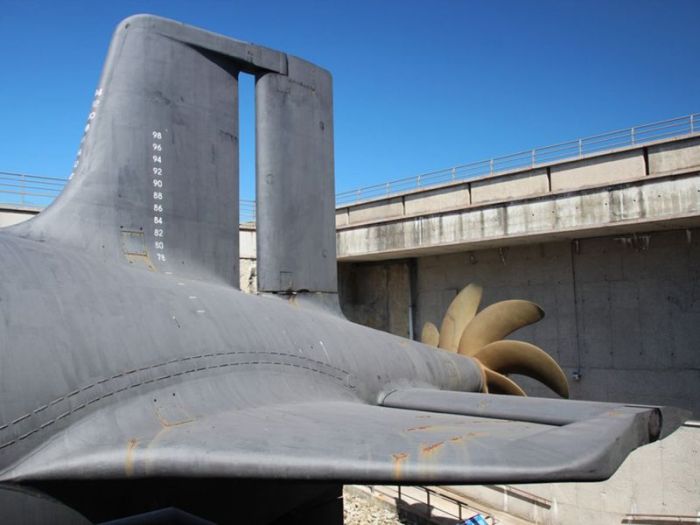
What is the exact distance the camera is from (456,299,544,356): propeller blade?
8016mm

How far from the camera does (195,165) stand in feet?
18.7

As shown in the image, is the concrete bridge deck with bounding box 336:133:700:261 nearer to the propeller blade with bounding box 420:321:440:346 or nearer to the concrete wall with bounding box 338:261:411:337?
the concrete wall with bounding box 338:261:411:337

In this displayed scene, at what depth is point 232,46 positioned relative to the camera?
20.0ft

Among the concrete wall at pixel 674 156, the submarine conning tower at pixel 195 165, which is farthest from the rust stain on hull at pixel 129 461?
the concrete wall at pixel 674 156

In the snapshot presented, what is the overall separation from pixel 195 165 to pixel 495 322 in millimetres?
4676

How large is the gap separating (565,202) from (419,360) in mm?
7696

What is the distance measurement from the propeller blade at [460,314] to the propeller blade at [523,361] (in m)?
0.52

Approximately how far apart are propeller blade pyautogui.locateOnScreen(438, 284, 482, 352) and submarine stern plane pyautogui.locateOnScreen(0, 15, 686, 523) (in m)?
0.80

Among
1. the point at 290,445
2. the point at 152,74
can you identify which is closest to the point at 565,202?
the point at 152,74

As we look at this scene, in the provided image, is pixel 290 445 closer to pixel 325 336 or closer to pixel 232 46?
pixel 325 336

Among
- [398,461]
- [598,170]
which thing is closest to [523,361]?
[398,461]

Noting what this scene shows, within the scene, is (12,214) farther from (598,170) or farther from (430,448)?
(598,170)

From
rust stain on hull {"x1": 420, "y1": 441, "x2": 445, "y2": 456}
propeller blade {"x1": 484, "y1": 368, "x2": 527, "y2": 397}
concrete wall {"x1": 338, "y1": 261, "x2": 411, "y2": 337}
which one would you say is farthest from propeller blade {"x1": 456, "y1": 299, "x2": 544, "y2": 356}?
concrete wall {"x1": 338, "y1": 261, "x2": 411, "y2": 337}

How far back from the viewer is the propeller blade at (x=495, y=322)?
26.3 ft
